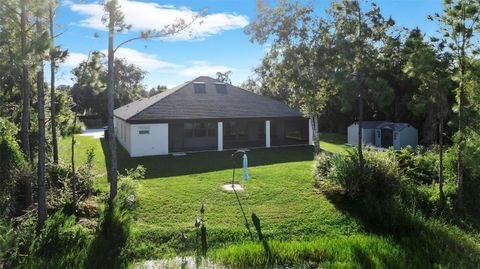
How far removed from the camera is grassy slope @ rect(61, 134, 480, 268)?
8586 millimetres

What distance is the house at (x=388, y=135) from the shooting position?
27625mm

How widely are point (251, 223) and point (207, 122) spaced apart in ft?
49.1

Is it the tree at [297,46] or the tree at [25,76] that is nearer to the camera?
the tree at [25,76]

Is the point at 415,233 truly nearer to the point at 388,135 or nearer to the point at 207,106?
the point at 207,106

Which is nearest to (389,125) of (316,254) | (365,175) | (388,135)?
(388,135)

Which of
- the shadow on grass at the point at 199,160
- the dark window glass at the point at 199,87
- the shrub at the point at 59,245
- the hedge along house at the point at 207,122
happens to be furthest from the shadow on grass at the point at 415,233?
the dark window glass at the point at 199,87

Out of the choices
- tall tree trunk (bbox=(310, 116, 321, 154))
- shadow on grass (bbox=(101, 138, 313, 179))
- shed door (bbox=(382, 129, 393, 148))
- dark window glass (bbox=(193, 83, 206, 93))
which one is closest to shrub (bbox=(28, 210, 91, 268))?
shadow on grass (bbox=(101, 138, 313, 179))

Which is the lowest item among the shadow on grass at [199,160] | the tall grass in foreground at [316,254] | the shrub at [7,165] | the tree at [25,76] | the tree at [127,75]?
the tall grass in foreground at [316,254]

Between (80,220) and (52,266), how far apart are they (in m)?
2.61

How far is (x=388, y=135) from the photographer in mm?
28672

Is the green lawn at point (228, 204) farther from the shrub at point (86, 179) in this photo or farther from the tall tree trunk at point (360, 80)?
the tall tree trunk at point (360, 80)

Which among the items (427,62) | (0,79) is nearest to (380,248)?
(427,62)

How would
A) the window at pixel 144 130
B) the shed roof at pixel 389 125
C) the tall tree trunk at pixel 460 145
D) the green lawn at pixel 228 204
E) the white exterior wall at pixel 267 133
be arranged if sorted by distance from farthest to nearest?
the shed roof at pixel 389 125 → the white exterior wall at pixel 267 133 → the window at pixel 144 130 → the tall tree trunk at pixel 460 145 → the green lawn at pixel 228 204

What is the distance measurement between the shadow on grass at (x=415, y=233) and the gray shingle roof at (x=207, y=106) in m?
14.1
